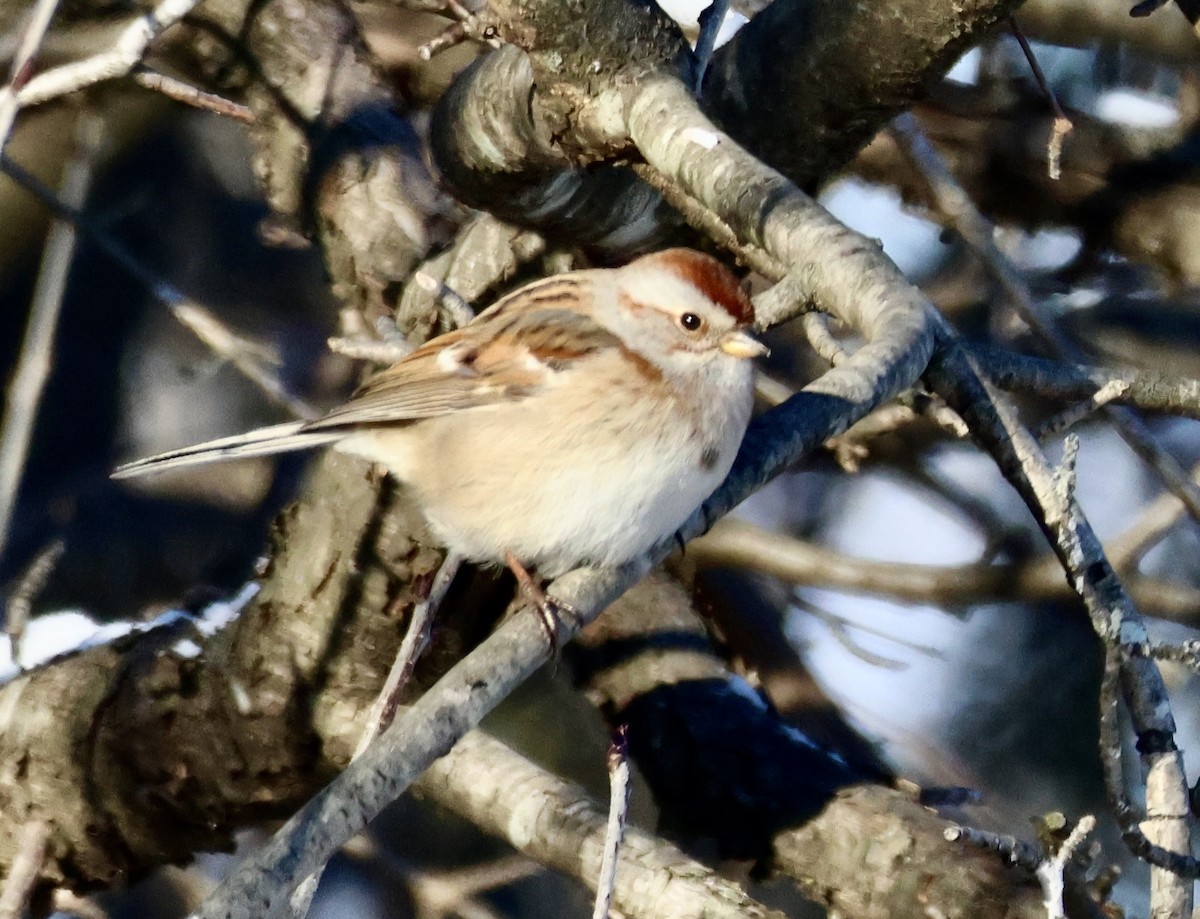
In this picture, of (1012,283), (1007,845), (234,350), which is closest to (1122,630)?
(1007,845)

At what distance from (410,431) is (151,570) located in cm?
147

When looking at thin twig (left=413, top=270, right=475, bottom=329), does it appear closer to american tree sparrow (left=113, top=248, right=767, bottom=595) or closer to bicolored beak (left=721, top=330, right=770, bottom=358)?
american tree sparrow (left=113, top=248, right=767, bottom=595)

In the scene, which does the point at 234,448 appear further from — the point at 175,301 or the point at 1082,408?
the point at 1082,408

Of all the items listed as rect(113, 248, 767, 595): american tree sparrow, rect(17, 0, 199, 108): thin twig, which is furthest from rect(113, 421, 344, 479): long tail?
rect(17, 0, 199, 108): thin twig

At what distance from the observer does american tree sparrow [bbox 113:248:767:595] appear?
8.32ft

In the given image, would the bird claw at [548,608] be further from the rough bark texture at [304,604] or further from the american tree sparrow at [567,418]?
the rough bark texture at [304,604]

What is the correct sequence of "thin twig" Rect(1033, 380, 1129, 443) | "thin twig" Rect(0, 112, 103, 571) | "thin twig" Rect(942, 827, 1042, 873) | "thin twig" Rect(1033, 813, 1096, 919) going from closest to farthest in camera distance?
"thin twig" Rect(1033, 813, 1096, 919) → "thin twig" Rect(942, 827, 1042, 873) → "thin twig" Rect(1033, 380, 1129, 443) → "thin twig" Rect(0, 112, 103, 571)

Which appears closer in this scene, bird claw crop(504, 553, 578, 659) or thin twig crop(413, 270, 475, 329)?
bird claw crop(504, 553, 578, 659)

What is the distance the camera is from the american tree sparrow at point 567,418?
2.54 meters

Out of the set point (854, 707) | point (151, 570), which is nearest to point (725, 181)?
point (854, 707)

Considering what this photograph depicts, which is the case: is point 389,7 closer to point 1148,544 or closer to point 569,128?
point 569,128

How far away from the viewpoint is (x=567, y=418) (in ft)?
8.80

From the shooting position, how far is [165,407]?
4.29 meters

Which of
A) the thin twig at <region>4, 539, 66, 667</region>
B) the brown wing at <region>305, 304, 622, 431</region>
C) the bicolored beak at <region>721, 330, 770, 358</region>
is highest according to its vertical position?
the bicolored beak at <region>721, 330, 770, 358</region>
